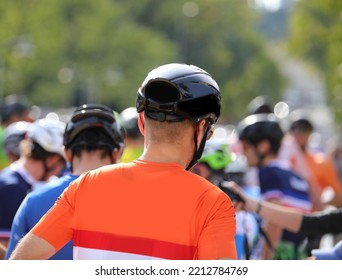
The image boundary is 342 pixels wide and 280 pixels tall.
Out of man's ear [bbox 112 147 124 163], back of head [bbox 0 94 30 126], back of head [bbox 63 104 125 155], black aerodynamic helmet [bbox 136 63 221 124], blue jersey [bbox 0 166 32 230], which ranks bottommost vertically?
blue jersey [bbox 0 166 32 230]

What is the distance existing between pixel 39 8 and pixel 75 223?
36.7 meters

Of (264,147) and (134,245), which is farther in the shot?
(264,147)

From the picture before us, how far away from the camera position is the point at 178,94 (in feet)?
10.6

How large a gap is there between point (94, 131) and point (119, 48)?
47558mm

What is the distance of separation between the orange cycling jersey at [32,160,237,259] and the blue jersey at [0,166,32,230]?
7.17 ft

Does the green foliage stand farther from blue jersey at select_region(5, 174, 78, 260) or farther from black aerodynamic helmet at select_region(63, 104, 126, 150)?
blue jersey at select_region(5, 174, 78, 260)

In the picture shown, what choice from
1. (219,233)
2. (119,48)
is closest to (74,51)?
(119,48)

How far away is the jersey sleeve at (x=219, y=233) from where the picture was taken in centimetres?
306

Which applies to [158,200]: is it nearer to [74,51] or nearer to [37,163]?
[37,163]

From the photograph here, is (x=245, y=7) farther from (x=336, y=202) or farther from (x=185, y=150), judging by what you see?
(x=185, y=150)

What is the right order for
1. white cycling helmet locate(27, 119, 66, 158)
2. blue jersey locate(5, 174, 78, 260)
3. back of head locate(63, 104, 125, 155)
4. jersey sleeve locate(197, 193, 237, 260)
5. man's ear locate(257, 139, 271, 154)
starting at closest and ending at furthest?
jersey sleeve locate(197, 193, 237, 260) → blue jersey locate(5, 174, 78, 260) → back of head locate(63, 104, 125, 155) → white cycling helmet locate(27, 119, 66, 158) → man's ear locate(257, 139, 271, 154)

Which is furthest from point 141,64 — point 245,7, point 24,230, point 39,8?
point 24,230

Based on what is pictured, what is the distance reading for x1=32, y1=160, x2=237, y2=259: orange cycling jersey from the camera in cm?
311

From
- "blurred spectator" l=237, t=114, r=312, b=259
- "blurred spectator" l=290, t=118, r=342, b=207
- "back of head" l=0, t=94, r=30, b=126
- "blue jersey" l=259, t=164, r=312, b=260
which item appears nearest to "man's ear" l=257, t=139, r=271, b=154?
"blurred spectator" l=237, t=114, r=312, b=259
